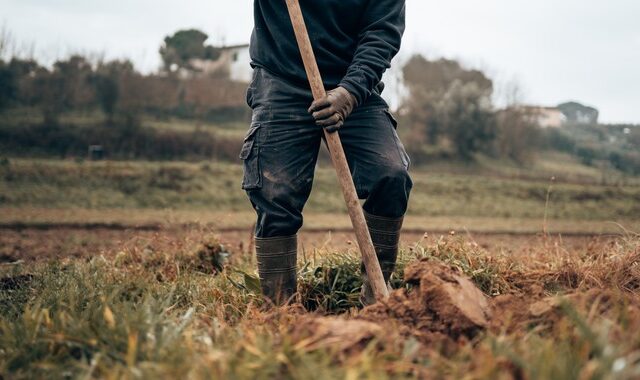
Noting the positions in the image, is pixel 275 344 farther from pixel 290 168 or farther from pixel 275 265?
pixel 290 168

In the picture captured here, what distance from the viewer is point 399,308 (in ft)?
7.83

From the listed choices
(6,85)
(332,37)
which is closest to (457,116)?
(6,85)

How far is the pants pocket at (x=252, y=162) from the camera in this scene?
3.06 metres

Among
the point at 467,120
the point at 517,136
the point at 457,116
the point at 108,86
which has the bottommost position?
the point at 108,86

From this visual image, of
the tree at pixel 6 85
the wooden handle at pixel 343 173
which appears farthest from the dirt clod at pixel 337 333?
the tree at pixel 6 85

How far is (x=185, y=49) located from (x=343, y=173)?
36.9 meters

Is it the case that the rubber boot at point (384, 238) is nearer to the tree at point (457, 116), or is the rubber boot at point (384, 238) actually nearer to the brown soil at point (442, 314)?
the brown soil at point (442, 314)

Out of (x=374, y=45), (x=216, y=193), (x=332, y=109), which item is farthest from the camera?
(x=216, y=193)

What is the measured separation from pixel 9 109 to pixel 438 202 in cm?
1937

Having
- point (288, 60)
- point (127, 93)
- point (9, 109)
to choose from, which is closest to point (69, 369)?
point (288, 60)

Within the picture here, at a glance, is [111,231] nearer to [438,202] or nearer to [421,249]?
[421,249]

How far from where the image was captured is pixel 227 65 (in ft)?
131

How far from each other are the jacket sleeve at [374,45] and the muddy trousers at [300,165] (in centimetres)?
23

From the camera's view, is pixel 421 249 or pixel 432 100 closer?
pixel 421 249
